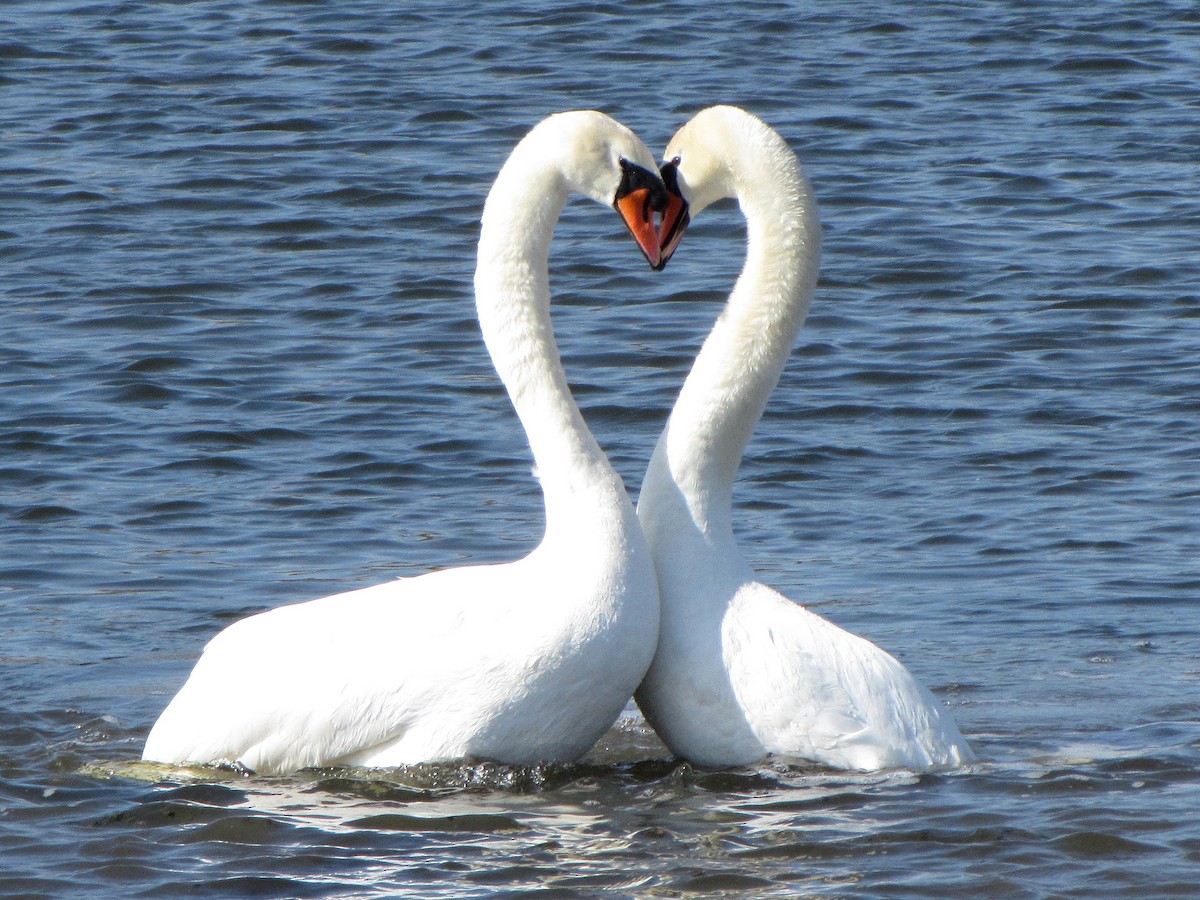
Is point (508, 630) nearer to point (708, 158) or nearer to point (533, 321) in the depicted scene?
point (533, 321)

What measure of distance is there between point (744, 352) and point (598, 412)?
14.9 ft

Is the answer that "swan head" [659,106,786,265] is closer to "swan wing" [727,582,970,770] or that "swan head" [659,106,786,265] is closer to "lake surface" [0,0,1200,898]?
"swan wing" [727,582,970,770]

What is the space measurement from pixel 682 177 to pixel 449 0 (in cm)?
1636

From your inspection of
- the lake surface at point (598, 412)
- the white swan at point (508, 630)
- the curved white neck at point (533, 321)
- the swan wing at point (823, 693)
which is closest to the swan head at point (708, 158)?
the white swan at point (508, 630)

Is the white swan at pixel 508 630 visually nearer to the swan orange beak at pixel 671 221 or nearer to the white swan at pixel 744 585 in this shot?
the swan orange beak at pixel 671 221

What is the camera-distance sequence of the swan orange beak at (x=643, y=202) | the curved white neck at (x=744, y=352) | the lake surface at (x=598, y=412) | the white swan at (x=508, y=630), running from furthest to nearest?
the curved white neck at (x=744, y=352)
the swan orange beak at (x=643, y=202)
the lake surface at (x=598, y=412)
the white swan at (x=508, y=630)

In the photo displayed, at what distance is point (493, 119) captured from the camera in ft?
59.0

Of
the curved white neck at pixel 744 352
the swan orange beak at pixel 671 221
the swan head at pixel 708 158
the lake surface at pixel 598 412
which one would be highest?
the swan head at pixel 708 158

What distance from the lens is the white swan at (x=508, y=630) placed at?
6.37 m

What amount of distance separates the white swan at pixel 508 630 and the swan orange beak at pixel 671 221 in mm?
48

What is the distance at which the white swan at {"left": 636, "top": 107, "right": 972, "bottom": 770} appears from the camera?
21.3ft

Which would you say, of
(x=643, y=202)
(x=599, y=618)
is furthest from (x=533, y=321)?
(x=599, y=618)

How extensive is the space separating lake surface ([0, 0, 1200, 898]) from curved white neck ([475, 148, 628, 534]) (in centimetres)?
96

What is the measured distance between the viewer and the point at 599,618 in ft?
20.9
